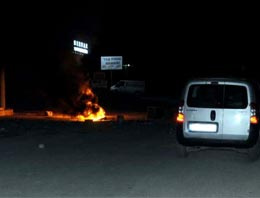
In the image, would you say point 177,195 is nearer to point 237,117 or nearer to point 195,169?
point 195,169

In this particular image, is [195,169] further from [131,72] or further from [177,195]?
[131,72]

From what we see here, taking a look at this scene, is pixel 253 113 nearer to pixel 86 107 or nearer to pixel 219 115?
pixel 219 115

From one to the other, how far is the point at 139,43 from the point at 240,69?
1248 cm

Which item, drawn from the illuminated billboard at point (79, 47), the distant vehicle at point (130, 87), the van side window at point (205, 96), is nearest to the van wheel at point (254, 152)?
the van side window at point (205, 96)

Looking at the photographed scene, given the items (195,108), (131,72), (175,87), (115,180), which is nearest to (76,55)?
(195,108)

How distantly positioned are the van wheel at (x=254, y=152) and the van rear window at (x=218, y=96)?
0.91 metres

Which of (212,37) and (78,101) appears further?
(212,37)

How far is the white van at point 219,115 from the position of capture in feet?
41.6

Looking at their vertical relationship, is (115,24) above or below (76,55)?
above

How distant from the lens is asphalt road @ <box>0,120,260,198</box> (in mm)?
9352

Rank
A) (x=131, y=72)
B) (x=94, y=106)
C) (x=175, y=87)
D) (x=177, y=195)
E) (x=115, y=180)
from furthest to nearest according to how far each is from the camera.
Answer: (x=131, y=72), (x=175, y=87), (x=94, y=106), (x=115, y=180), (x=177, y=195)

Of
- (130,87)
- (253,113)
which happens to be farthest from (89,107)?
(130,87)

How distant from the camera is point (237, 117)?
12.7 metres

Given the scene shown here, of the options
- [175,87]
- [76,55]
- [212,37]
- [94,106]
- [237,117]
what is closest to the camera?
[237,117]
